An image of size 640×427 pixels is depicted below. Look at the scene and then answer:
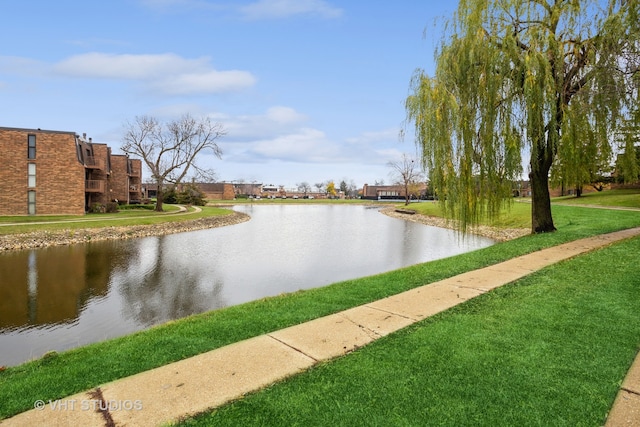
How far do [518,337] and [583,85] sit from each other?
816 centimetres

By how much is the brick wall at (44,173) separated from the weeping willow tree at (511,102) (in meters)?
28.8

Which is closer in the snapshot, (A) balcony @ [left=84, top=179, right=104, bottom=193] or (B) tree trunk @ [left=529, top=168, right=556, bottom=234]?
(B) tree trunk @ [left=529, top=168, right=556, bottom=234]

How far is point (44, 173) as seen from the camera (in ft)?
91.7

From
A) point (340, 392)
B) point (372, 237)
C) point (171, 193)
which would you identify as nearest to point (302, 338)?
point (340, 392)

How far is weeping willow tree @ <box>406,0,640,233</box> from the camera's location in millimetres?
Result: 8844

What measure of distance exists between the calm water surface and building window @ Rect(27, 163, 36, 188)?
43.3ft

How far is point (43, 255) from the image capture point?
15.9m

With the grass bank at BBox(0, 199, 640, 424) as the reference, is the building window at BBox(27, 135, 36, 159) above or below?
above

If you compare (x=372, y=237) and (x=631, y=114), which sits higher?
(x=631, y=114)

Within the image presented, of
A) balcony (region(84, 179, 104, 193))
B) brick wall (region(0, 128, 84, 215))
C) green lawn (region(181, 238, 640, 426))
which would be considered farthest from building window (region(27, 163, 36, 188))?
green lawn (region(181, 238, 640, 426))

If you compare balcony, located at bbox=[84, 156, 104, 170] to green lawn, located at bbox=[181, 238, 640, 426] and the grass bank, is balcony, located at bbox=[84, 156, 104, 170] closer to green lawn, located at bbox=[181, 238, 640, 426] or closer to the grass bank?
the grass bank

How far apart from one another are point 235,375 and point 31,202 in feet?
106

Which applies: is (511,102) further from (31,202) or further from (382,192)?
(382,192)

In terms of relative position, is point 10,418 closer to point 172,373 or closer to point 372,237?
point 172,373
